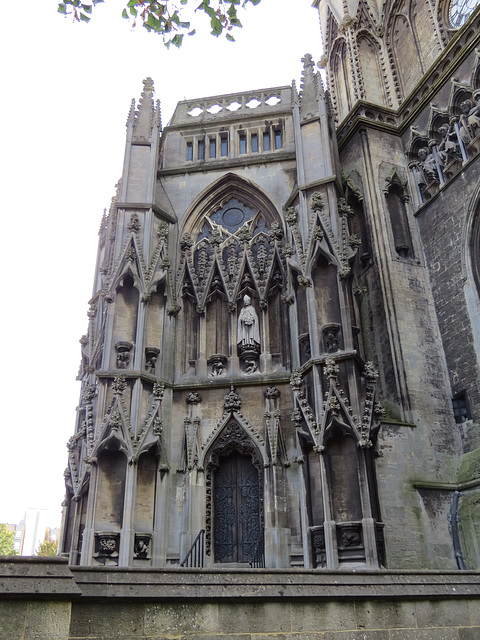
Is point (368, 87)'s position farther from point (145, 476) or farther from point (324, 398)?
point (145, 476)

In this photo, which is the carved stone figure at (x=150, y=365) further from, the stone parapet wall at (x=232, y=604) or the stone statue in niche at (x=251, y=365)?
the stone parapet wall at (x=232, y=604)

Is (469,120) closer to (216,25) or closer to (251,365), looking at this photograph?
(251,365)

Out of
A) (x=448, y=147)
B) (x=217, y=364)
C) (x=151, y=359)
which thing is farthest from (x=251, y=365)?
(x=448, y=147)

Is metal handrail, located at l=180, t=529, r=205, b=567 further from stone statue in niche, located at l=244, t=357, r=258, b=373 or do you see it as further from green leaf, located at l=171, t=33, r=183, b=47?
green leaf, located at l=171, t=33, r=183, b=47

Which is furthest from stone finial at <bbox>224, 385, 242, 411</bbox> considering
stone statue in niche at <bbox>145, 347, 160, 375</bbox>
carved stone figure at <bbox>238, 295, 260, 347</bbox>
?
stone statue in niche at <bbox>145, 347, 160, 375</bbox>

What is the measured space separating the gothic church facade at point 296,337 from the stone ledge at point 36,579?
7.17 metres

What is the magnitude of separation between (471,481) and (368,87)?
1304 centimetres

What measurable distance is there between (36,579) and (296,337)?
395 inches

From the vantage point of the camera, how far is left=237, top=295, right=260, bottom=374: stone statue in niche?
14.6m

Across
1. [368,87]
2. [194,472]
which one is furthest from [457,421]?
[368,87]

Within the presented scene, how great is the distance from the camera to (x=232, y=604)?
5328 millimetres

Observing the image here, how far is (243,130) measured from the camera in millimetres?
18266

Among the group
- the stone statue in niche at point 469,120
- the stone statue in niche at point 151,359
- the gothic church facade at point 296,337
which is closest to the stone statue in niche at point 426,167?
the gothic church facade at point 296,337

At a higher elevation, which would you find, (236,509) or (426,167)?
(426,167)
